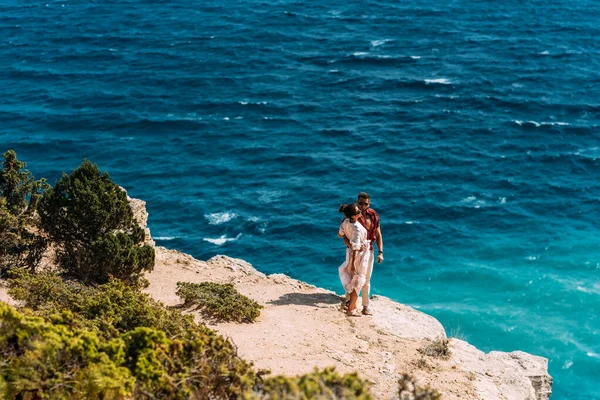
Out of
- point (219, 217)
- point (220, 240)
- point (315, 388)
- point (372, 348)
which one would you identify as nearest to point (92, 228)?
point (372, 348)

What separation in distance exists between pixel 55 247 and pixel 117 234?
234cm

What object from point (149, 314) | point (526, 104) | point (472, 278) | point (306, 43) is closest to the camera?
point (149, 314)

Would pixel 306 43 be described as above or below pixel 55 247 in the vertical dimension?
above

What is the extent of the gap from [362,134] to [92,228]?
A: 31122mm

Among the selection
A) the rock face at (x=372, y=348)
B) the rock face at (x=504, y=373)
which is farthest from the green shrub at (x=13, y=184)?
the rock face at (x=504, y=373)

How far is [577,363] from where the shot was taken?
28.2m

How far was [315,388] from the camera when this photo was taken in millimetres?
8953

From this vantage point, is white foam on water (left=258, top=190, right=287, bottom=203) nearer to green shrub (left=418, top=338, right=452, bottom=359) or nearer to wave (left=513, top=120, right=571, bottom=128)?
wave (left=513, top=120, right=571, bottom=128)

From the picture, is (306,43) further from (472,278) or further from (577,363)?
(577,363)

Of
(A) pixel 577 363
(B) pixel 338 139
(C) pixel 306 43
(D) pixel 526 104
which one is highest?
(C) pixel 306 43

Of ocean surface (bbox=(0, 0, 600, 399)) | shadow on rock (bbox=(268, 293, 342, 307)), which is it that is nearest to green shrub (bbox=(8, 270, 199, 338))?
shadow on rock (bbox=(268, 293, 342, 307))

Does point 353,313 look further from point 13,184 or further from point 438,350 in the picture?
point 13,184

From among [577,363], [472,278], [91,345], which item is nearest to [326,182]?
[472,278]

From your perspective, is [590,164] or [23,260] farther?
A: [590,164]
